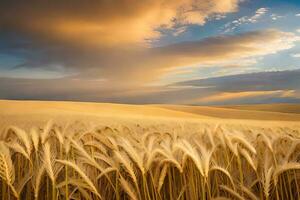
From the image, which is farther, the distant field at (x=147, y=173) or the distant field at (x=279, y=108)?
the distant field at (x=279, y=108)

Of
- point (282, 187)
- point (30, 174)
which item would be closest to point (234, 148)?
point (282, 187)

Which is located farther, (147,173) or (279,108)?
(279,108)

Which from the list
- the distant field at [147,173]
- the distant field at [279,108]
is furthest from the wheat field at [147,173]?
the distant field at [279,108]

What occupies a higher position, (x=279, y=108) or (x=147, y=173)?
(x=147, y=173)

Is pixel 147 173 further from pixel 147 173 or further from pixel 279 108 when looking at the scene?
pixel 279 108

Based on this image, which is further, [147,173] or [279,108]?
[279,108]

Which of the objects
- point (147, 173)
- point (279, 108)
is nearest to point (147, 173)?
point (147, 173)

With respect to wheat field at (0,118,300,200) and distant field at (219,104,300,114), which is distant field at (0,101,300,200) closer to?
wheat field at (0,118,300,200)

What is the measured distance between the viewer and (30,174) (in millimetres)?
3066

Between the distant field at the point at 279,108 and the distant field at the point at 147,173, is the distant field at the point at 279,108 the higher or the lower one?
the lower one

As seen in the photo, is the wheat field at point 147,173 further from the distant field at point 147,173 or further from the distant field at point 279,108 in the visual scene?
the distant field at point 279,108

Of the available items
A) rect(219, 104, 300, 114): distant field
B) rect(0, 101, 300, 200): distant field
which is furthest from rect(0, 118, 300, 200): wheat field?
rect(219, 104, 300, 114): distant field

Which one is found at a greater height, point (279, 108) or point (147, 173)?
point (147, 173)

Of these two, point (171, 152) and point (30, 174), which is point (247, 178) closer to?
point (171, 152)
